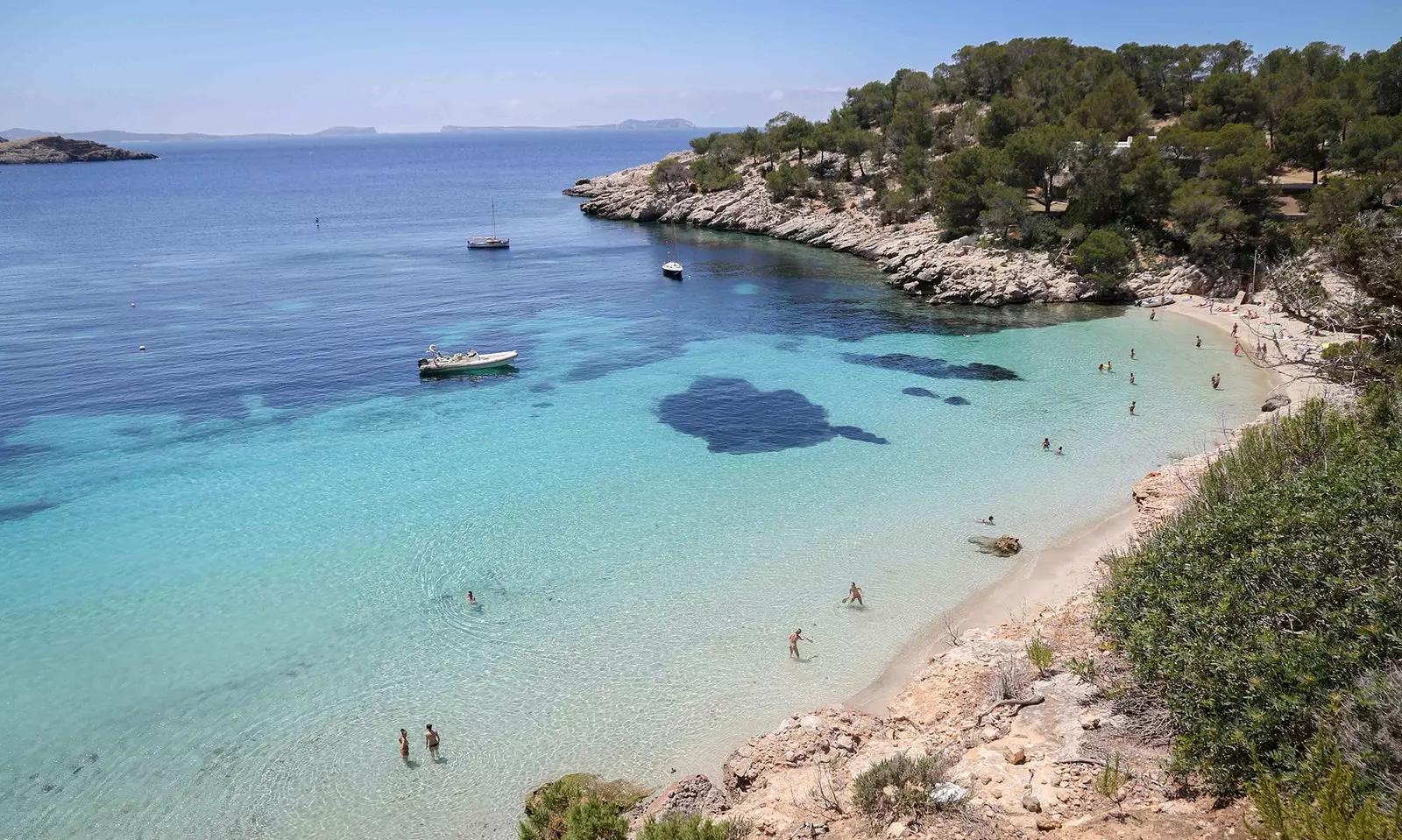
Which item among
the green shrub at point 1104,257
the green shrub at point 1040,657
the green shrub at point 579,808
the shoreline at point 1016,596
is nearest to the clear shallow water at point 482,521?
the shoreline at point 1016,596

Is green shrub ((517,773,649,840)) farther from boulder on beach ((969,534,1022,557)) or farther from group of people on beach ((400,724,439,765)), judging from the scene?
boulder on beach ((969,534,1022,557))

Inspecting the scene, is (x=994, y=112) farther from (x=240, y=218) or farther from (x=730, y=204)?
(x=240, y=218)

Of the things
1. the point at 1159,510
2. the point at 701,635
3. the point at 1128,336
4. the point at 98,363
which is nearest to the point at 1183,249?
the point at 1128,336

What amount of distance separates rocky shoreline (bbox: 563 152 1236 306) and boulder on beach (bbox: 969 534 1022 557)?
129ft

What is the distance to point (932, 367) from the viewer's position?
47.6m

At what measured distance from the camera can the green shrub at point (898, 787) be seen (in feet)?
41.0

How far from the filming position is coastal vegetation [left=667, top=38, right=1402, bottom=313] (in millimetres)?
59250

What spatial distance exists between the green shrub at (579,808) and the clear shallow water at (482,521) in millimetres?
852

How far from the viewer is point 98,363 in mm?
50281

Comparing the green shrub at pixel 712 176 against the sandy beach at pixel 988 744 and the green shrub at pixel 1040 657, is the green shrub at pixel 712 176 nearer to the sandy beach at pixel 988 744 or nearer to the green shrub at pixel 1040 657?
the sandy beach at pixel 988 744

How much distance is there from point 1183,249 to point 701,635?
58691mm

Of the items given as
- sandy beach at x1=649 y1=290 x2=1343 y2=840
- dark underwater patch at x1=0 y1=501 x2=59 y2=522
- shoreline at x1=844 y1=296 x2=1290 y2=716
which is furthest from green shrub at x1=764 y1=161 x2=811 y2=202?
dark underwater patch at x1=0 y1=501 x2=59 y2=522

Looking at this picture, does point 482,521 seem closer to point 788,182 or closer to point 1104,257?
point 1104,257

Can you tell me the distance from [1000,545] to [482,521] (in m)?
19.6
